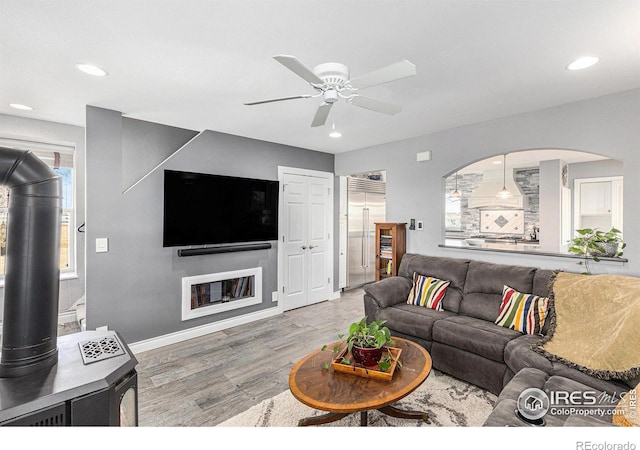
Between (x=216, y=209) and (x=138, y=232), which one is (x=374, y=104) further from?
(x=138, y=232)

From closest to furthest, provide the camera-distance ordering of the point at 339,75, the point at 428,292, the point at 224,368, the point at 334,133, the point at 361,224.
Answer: the point at 339,75 → the point at 224,368 → the point at 428,292 → the point at 334,133 → the point at 361,224

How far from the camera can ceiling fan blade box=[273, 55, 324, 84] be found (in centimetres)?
141

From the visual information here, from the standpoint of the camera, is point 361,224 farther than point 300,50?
Yes

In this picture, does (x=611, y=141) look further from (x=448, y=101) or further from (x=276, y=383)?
(x=276, y=383)

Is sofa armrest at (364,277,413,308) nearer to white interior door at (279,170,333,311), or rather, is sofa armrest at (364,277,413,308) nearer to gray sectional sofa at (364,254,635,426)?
gray sectional sofa at (364,254,635,426)

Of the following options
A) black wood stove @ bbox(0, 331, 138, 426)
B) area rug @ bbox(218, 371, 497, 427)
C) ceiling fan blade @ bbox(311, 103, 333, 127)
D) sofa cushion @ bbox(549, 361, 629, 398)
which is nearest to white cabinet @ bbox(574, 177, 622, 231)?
sofa cushion @ bbox(549, 361, 629, 398)

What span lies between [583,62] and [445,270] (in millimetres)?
2131

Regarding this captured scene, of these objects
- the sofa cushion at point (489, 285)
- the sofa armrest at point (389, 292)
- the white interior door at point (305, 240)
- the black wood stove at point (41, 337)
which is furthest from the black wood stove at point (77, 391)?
the white interior door at point (305, 240)

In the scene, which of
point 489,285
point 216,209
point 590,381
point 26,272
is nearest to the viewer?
point 26,272

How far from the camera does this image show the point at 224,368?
9.57 feet

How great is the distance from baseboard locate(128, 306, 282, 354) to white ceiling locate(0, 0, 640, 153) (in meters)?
2.45

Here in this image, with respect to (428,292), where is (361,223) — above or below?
above

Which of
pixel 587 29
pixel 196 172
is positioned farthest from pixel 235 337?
pixel 587 29

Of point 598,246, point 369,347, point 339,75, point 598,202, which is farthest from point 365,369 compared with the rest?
point 598,202
